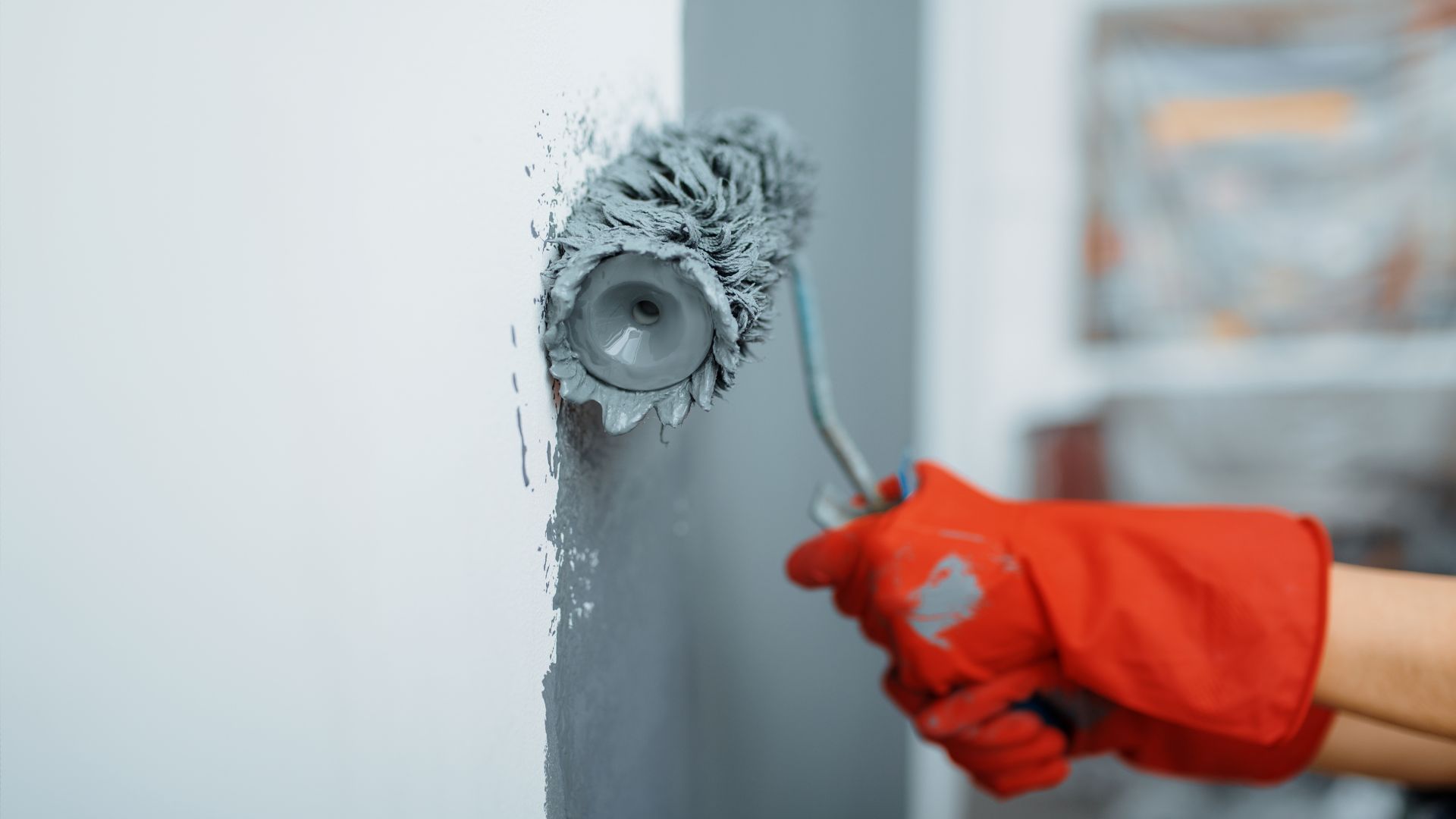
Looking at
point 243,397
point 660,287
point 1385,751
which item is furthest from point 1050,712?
point 243,397

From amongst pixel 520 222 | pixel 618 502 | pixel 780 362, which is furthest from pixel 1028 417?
pixel 520 222

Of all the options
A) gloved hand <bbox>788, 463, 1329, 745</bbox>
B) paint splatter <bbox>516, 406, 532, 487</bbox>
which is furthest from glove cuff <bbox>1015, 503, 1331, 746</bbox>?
paint splatter <bbox>516, 406, 532, 487</bbox>

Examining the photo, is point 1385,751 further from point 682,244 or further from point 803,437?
point 682,244

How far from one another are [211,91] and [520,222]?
0.37 ft

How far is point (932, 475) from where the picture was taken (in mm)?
618

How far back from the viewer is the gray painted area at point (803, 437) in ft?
2.27

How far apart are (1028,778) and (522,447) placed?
0.52 metres

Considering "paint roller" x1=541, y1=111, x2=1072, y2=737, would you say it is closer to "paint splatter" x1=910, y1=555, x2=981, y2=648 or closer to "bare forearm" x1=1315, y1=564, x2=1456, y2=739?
"paint splatter" x1=910, y1=555, x2=981, y2=648

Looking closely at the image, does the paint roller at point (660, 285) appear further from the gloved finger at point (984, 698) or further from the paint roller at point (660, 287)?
the gloved finger at point (984, 698)

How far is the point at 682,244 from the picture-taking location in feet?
1.21

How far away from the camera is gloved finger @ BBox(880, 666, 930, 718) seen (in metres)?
0.66

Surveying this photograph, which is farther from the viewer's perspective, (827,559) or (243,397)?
(827,559)

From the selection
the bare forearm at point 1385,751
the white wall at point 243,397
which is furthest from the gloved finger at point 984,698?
the white wall at point 243,397

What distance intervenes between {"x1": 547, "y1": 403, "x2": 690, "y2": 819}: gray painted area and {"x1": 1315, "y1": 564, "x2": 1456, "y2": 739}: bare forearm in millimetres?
417
